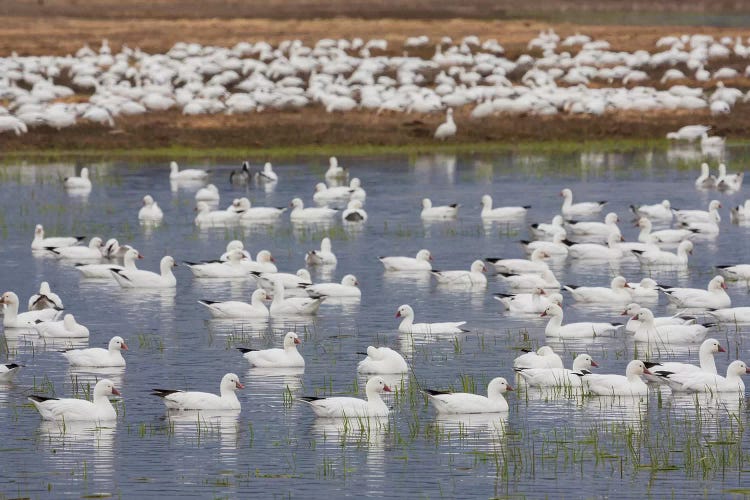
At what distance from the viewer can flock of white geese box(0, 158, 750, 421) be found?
714 inches

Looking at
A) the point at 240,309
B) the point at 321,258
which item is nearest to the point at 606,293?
the point at 240,309

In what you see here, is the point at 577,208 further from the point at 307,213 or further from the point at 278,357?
the point at 278,357

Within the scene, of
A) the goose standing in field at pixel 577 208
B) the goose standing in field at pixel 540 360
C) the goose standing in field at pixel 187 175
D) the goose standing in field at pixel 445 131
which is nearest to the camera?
the goose standing in field at pixel 540 360

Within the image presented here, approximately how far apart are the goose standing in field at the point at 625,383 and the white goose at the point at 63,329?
7739 millimetres

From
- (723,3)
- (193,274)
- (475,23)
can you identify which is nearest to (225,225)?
(193,274)

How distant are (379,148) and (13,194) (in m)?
13.3

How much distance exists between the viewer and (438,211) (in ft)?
119

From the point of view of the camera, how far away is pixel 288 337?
20.7m

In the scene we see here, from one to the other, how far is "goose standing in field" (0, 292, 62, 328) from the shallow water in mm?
511

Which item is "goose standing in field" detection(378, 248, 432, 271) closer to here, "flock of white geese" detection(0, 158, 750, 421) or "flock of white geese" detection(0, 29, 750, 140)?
"flock of white geese" detection(0, 158, 750, 421)

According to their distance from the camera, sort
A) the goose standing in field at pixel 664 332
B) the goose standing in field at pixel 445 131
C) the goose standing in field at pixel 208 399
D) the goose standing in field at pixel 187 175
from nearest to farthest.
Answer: the goose standing in field at pixel 208 399 < the goose standing in field at pixel 664 332 < the goose standing in field at pixel 187 175 < the goose standing in field at pixel 445 131

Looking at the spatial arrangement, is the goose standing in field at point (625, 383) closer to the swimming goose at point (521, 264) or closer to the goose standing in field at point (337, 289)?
the goose standing in field at point (337, 289)

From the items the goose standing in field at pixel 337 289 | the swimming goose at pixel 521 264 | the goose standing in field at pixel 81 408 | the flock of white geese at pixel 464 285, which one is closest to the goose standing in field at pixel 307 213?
the flock of white geese at pixel 464 285

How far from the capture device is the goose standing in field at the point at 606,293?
2581 cm
